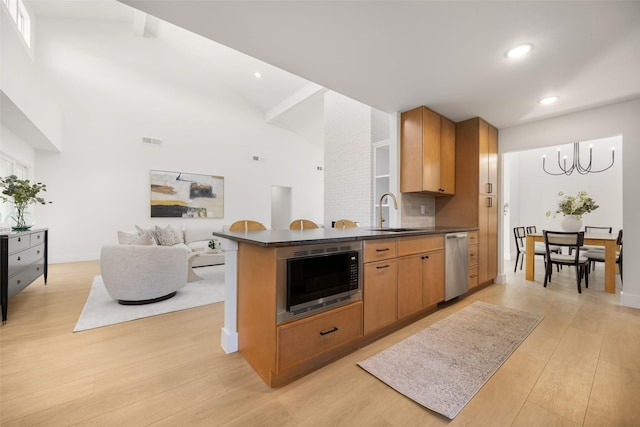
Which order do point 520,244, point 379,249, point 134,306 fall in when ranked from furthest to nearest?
point 520,244
point 134,306
point 379,249

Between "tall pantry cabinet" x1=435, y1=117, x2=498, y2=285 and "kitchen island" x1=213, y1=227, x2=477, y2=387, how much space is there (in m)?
1.54

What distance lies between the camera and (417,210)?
3811 mm

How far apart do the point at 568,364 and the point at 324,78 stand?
3.09 m

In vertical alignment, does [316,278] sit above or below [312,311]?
above

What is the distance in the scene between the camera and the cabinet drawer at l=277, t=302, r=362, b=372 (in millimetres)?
1547

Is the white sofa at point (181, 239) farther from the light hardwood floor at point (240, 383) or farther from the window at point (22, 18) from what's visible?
the window at point (22, 18)

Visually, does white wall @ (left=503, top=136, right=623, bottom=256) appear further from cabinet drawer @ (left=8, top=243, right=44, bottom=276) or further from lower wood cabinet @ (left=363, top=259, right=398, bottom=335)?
cabinet drawer @ (left=8, top=243, right=44, bottom=276)

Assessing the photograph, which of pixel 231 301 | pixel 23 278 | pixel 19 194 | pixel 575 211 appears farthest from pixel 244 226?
pixel 575 211

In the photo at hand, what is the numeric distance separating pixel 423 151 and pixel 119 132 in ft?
Answer: 22.6

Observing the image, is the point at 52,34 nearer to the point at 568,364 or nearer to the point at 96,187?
the point at 96,187

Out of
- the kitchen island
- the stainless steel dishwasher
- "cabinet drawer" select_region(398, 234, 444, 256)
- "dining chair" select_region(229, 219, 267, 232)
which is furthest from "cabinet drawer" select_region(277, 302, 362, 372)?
the stainless steel dishwasher

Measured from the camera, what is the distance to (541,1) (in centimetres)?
163

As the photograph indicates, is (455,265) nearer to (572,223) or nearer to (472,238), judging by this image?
(472,238)

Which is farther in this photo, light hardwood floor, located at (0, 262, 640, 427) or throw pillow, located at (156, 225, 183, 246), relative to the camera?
throw pillow, located at (156, 225, 183, 246)
